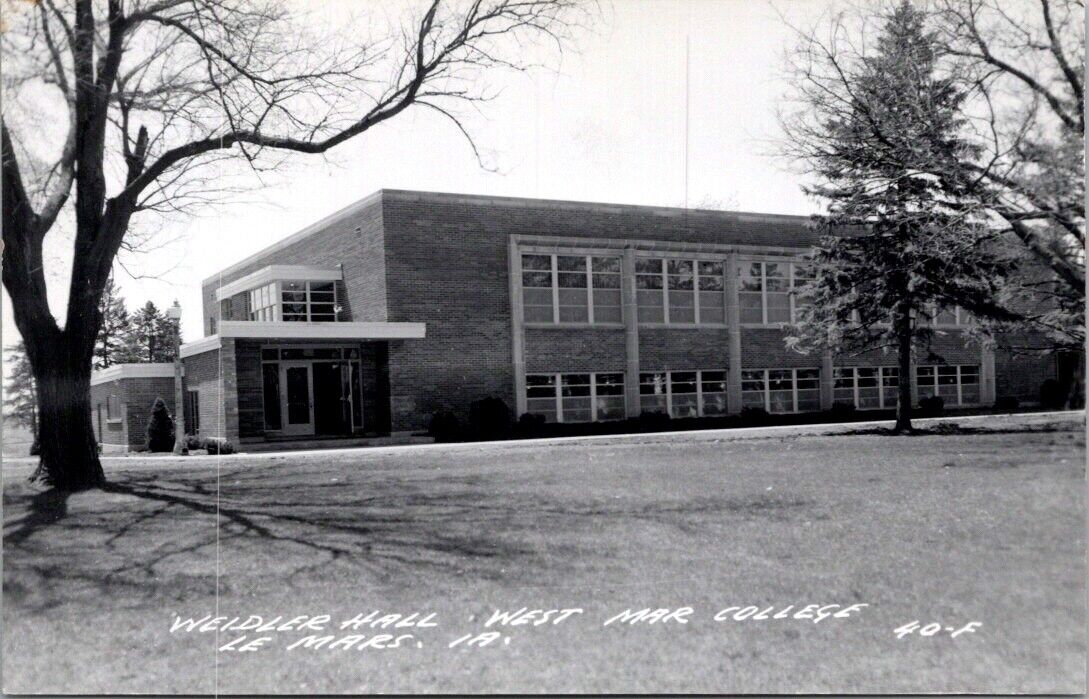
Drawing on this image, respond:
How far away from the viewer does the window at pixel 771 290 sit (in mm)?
8094

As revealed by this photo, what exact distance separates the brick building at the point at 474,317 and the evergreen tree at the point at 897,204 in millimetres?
2830

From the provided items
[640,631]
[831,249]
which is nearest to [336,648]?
[640,631]

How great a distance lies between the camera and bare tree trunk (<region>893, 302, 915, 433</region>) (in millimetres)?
7072

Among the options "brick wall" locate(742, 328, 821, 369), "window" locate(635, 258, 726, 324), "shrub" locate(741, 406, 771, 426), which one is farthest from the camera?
"window" locate(635, 258, 726, 324)

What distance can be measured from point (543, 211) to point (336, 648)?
11.1 metres

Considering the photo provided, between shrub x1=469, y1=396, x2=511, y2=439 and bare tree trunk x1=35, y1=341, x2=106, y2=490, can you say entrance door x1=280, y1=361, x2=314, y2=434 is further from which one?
bare tree trunk x1=35, y1=341, x2=106, y2=490

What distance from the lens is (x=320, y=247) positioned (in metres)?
17.8

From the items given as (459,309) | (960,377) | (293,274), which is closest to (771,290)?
(960,377)

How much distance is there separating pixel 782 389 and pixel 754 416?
98cm

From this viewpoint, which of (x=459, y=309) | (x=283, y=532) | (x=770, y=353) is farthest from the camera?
(x=459, y=309)

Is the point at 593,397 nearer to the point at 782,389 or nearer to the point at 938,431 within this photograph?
the point at 782,389

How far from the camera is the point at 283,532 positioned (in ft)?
21.0

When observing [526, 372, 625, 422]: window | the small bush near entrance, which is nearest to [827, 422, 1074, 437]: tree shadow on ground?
the small bush near entrance

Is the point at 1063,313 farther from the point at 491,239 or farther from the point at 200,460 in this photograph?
the point at 491,239
